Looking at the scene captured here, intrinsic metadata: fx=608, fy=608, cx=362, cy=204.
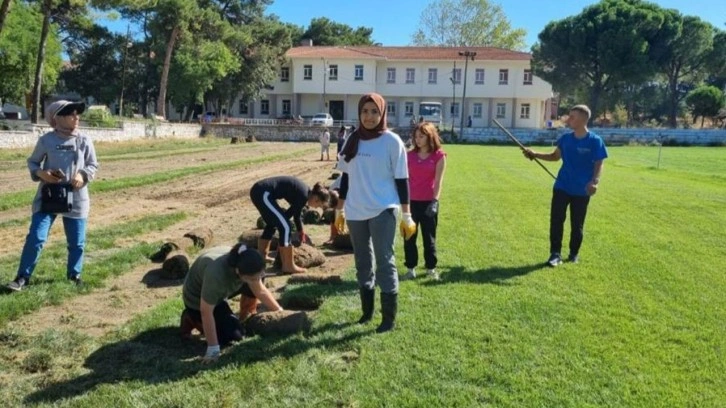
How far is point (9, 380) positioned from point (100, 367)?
0.55 meters

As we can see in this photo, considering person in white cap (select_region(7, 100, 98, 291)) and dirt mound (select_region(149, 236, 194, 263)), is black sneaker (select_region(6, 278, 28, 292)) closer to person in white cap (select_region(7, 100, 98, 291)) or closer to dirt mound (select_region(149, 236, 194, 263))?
person in white cap (select_region(7, 100, 98, 291))

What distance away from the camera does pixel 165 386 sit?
389 centimetres

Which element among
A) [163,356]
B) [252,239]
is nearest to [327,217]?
[252,239]

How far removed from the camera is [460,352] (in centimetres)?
445

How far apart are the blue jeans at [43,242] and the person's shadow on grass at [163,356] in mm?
1793

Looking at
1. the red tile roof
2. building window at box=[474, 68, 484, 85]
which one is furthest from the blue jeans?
building window at box=[474, 68, 484, 85]

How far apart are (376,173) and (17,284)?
375 centimetres

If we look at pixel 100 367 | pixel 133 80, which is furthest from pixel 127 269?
pixel 133 80

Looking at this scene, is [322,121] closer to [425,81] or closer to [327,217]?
[425,81]

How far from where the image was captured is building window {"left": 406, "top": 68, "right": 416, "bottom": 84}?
6149 cm

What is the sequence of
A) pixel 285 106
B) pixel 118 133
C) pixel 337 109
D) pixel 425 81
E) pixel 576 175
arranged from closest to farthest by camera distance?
pixel 576 175
pixel 118 133
pixel 425 81
pixel 337 109
pixel 285 106

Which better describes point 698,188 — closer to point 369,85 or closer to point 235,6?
point 369,85

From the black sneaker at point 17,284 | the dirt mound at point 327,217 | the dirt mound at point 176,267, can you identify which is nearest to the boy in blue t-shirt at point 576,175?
the dirt mound at point 327,217

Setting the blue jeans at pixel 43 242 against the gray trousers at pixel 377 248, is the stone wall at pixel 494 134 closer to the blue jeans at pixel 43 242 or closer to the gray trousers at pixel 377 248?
the blue jeans at pixel 43 242
